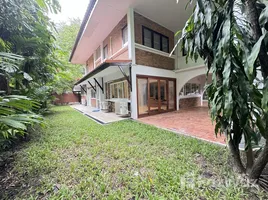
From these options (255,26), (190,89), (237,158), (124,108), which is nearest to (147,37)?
(124,108)

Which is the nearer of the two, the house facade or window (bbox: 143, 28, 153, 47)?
the house facade

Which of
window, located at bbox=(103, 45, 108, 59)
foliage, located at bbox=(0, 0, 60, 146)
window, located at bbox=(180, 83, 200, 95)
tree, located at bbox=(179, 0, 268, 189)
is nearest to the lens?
tree, located at bbox=(179, 0, 268, 189)

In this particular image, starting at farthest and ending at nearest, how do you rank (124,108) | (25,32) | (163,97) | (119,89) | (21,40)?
1. (119,89)
2. (163,97)
3. (124,108)
4. (25,32)
5. (21,40)

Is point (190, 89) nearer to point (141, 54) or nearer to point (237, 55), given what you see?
point (141, 54)

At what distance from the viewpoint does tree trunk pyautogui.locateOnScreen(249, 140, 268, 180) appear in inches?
68.7

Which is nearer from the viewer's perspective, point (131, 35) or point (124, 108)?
point (131, 35)

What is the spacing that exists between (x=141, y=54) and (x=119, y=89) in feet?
9.50

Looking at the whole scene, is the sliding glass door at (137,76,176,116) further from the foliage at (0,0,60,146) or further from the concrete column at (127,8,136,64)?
the foliage at (0,0,60,146)

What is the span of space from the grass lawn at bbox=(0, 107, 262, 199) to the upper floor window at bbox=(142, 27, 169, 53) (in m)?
6.21

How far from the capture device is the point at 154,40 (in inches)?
331

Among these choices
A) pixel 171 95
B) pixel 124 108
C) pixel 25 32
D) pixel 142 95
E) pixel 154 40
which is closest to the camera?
pixel 25 32

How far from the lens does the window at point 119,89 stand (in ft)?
27.2

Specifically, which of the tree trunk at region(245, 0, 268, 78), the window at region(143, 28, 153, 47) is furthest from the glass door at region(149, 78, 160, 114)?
the tree trunk at region(245, 0, 268, 78)

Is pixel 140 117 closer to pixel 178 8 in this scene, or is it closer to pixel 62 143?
pixel 62 143
